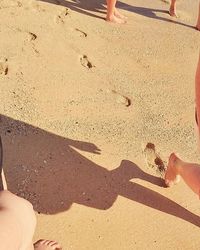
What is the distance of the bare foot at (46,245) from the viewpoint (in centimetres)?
210

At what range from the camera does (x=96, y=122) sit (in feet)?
9.83

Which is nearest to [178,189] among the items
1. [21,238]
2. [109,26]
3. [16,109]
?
[16,109]

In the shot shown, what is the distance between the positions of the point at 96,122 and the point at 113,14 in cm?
163

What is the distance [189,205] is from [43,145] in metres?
0.87

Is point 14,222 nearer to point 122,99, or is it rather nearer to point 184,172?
point 184,172

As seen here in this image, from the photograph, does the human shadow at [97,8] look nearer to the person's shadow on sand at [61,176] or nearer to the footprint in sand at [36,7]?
the footprint in sand at [36,7]

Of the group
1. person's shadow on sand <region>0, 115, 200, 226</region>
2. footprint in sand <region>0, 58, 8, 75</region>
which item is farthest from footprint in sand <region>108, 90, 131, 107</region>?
footprint in sand <region>0, 58, 8, 75</region>

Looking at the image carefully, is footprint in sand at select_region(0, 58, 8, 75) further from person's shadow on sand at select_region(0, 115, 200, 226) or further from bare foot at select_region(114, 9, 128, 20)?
bare foot at select_region(114, 9, 128, 20)

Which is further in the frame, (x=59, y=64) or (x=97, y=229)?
(x=59, y=64)

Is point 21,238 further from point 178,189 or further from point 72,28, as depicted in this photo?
point 72,28

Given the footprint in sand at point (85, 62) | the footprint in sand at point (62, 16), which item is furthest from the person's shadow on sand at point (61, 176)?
the footprint in sand at point (62, 16)

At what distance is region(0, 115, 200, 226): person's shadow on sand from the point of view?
2.45m

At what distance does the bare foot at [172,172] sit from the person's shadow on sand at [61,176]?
6 cm

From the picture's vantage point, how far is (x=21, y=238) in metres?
1.62
